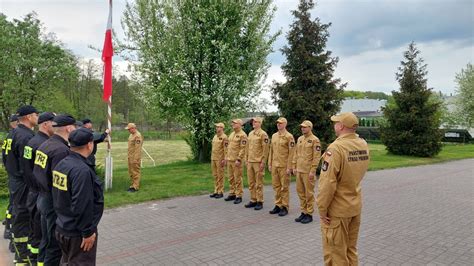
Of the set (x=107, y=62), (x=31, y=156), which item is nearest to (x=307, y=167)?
(x=31, y=156)

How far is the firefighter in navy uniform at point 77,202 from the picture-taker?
142 inches

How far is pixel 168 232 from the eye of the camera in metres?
6.76

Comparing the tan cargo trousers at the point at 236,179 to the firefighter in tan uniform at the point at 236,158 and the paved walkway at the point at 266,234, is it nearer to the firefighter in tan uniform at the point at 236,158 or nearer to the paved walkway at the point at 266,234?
the firefighter in tan uniform at the point at 236,158

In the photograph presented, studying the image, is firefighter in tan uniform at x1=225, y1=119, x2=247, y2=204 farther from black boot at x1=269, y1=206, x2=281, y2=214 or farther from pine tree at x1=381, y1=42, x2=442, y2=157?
pine tree at x1=381, y1=42, x2=442, y2=157

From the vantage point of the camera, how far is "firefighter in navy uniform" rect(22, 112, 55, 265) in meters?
4.87

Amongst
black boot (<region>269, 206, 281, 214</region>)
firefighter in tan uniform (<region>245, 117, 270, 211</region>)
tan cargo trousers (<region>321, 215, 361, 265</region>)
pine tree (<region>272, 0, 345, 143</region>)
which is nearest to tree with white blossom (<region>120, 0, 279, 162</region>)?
pine tree (<region>272, 0, 345, 143</region>)

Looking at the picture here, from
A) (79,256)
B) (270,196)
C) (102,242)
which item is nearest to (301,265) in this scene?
(79,256)

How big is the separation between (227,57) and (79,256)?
39.2 ft

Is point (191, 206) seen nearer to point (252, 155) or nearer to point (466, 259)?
point (252, 155)

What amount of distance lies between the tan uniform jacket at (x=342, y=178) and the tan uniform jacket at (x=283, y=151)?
12.4 ft

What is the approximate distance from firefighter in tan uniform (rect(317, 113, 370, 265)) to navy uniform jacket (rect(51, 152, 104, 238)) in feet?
8.58

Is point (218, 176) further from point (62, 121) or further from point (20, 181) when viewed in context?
point (62, 121)

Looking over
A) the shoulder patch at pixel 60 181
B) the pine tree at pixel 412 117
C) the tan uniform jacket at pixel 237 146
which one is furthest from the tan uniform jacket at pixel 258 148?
the pine tree at pixel 412 117

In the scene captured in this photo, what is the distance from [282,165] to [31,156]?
202 inches
